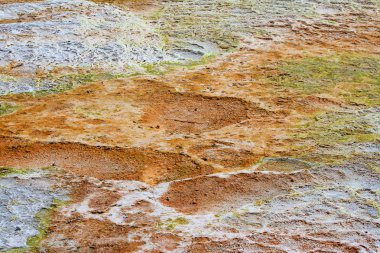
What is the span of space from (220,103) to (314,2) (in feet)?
9.90

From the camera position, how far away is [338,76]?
510 centimetres

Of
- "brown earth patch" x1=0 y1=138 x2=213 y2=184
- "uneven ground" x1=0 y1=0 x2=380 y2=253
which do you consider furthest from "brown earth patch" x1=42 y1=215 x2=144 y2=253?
"brown earth patch" x1=0 y1=138 x2=213 y2=184

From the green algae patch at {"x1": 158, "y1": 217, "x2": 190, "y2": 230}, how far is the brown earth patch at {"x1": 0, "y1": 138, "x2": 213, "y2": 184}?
420mm

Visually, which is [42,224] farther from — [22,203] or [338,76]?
[338,76]

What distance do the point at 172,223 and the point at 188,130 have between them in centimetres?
118

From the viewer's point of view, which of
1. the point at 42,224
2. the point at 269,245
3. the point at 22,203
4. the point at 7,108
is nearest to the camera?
the point at 269,245

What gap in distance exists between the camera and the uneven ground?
3107mm

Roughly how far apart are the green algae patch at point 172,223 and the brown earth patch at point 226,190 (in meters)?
0.10

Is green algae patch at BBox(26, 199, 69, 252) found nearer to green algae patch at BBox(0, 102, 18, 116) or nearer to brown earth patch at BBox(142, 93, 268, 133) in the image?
brown earth patch at BBox(142, 93, 268, 133)

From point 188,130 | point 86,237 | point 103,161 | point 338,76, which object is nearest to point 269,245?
point 86,237

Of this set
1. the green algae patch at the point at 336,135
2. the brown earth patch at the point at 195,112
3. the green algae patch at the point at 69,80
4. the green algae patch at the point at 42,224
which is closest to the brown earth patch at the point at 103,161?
the green algae patch at the point at 42,224

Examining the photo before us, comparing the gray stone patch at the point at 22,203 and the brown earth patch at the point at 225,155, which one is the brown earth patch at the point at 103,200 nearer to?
the gray stone patch at the point at 22,203

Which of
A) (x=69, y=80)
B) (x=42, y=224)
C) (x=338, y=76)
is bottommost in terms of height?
(x=42, y=224)

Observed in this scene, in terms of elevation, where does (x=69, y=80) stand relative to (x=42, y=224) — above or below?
above
